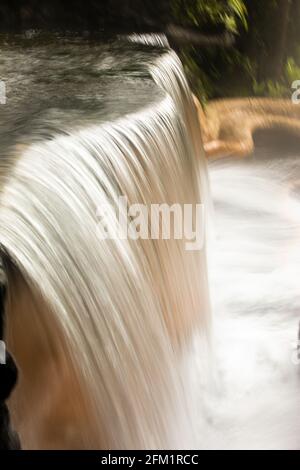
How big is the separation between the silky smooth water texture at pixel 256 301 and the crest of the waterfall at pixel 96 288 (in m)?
0.26


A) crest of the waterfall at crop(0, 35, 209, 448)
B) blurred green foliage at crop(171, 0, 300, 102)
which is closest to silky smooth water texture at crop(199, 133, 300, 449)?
crest of the waterfall at crop(0, 35, 209, 448)

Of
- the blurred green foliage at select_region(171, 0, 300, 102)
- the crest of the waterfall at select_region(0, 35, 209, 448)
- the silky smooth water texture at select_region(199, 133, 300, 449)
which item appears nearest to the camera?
the crest of the waterfall at select_region(0, 35, 209, 448)

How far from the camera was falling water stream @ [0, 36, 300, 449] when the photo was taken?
2488 mm

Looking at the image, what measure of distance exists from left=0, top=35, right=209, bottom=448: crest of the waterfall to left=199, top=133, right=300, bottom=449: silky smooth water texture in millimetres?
257

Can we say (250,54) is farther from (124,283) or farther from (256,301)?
(124,283)

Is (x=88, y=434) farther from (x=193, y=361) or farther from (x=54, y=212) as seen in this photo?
(x=193, y=361)

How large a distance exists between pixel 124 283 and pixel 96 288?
0.30 metres

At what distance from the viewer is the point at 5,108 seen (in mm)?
4012

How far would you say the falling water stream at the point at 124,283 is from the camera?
249cm

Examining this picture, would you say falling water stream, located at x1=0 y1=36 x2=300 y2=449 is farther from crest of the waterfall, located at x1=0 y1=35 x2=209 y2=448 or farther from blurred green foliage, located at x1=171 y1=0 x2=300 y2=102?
blurred green foliage, located at x1=171 y1=0 x2=300 y2=102

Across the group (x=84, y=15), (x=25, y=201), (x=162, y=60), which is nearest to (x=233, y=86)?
(x=84, y=15)

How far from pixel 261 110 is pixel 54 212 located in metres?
5.64

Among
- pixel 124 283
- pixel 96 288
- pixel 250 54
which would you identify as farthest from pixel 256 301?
Result: pixel 250 54

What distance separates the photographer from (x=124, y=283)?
3.11 metres
